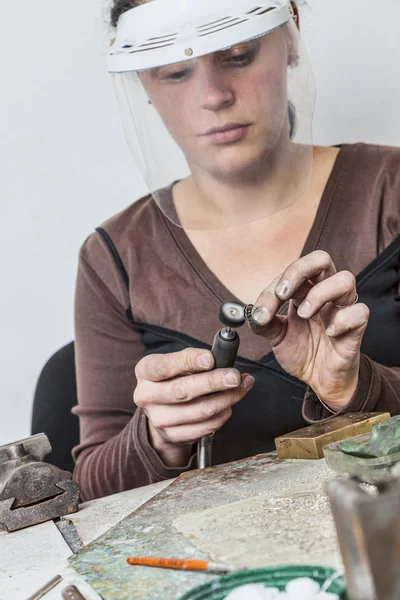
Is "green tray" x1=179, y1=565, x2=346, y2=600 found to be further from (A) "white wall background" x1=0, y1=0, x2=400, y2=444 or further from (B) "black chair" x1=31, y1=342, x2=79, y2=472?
(A) "white wall background" x1=0, y1=0, x2=400, y2=444

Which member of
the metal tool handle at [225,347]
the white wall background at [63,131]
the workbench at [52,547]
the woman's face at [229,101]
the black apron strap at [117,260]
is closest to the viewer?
the workbench at [52,547]

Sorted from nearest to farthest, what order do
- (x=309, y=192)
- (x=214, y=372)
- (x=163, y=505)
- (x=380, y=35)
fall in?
(x=163, y=505), (x=214, y=372), (x=309, y=192), (x=380, y=35)

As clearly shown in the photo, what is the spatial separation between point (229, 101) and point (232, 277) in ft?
1.20

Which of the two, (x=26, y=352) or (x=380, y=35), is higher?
(x=380, y=35)

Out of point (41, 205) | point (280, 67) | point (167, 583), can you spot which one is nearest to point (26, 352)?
point (41, 205)

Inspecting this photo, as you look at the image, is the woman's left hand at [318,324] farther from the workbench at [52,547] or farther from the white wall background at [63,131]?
the white wall background at [63,131]

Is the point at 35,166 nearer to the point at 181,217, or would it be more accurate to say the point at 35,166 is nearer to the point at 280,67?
the point at 181,217

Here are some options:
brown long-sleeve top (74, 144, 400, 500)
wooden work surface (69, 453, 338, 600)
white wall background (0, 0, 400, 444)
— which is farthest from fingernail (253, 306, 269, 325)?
white wall background (0, 0, 400, 444)

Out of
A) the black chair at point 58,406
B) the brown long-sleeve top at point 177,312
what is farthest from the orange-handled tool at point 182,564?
the black chair at point 58,406

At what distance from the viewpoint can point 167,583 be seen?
2.76 ft

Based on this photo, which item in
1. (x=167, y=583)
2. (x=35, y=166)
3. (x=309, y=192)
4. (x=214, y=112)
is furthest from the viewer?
(x=35, y=166)

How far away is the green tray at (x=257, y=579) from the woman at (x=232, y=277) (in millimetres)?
425

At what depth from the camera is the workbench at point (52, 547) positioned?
956 mm

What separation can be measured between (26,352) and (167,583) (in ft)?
5.63
